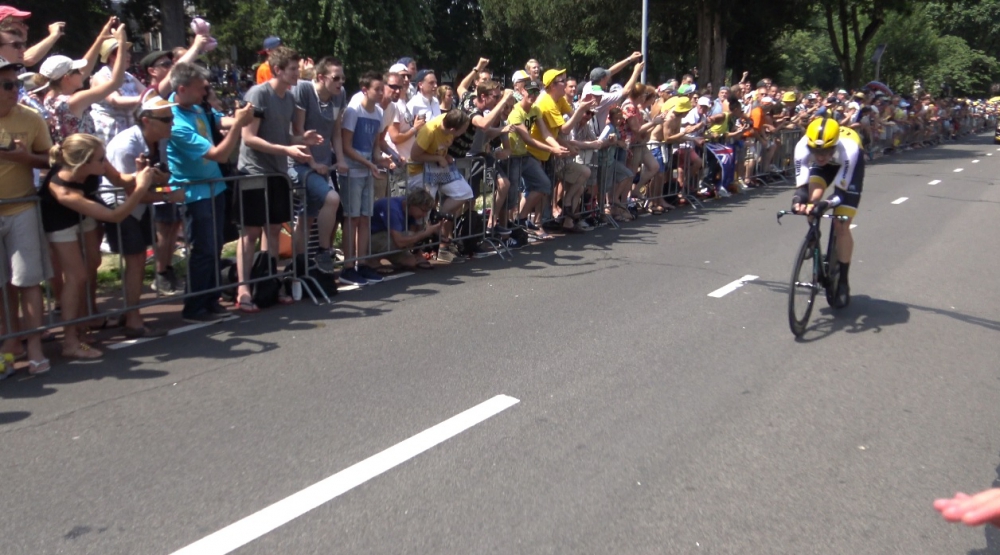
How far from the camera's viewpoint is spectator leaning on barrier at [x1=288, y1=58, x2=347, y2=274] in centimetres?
823

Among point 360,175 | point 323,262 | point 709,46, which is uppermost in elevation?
point 709,46

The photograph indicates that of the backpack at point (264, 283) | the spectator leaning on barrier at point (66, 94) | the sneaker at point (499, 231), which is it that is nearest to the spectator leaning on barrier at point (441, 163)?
the sneaker at point (499, 231)

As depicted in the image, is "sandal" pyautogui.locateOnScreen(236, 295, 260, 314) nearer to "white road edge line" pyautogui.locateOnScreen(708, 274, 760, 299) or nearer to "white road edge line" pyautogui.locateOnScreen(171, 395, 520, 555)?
"white road edge line" pyautogui.locateOnScreen(171, 395, 520, 555)

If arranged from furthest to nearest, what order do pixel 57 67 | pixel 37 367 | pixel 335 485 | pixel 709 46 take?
pixel 709 46 → pixel 57 67 → pixel 37 367 → pixel 335 485

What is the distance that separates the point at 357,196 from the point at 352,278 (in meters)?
0.81

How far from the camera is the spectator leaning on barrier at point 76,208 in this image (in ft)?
20.1

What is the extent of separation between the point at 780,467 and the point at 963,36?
78.6m

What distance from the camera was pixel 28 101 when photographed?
6.79 metres

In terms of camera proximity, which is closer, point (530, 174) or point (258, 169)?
point (258, 169)

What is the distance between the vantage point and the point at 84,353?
6.27 m

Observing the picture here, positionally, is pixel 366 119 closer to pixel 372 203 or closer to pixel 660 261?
pixel 372 203

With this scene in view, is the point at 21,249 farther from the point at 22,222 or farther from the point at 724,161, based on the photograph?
the point at 724,161

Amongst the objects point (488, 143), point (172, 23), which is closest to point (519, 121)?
point (488, 143)

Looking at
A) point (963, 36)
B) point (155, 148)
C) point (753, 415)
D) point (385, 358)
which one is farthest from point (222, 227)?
point (963, 36)
